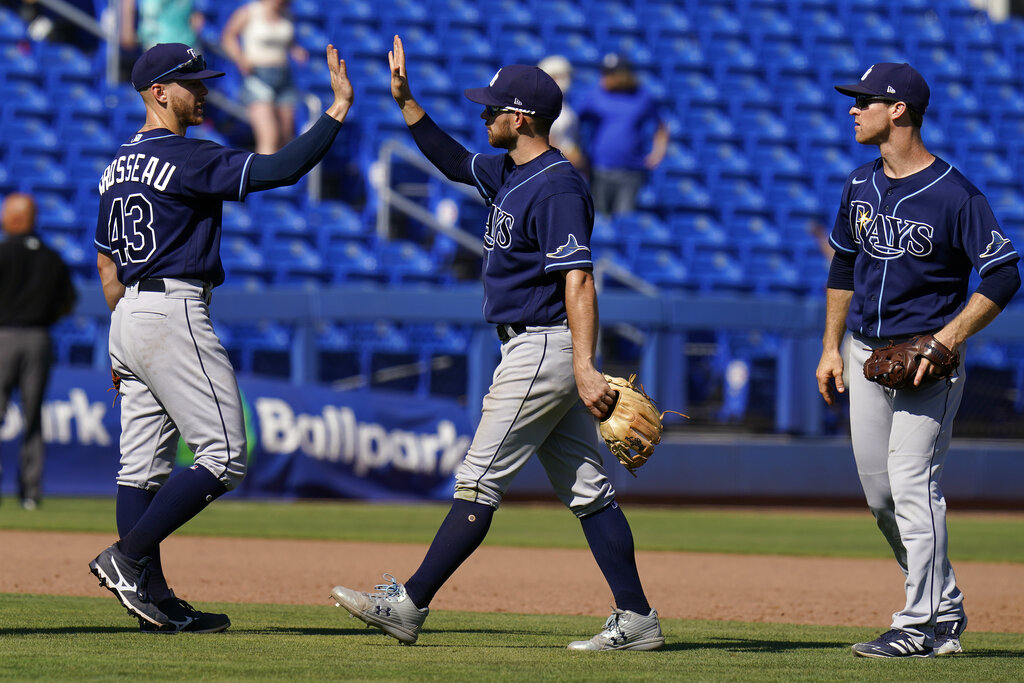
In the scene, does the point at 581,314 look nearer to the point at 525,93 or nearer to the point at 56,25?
the point at 525,93

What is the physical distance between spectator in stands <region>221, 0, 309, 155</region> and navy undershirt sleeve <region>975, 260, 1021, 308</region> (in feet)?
36.0

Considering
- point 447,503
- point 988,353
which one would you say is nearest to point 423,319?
point 447,503

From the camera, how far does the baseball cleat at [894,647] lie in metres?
4.61

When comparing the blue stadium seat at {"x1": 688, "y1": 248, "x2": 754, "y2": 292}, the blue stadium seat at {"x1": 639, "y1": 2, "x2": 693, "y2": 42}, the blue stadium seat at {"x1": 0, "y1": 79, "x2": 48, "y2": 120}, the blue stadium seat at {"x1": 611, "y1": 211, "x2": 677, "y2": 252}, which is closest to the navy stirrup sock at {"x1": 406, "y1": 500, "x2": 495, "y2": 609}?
the blue stadium seat at {"x1": 611, "y1": 211, "x2": 677, "y2": 252}

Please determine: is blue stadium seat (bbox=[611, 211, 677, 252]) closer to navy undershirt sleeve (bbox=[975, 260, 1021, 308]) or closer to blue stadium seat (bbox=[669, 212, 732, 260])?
blue stadium seat (bbox=[669, 212, 732, 260])

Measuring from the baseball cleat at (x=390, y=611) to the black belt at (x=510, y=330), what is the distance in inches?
34.3

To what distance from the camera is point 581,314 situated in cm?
443

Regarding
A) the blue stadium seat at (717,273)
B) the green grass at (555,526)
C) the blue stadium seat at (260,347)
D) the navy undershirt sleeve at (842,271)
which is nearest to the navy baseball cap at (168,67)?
the navy undershirt sleeve at (842,271)

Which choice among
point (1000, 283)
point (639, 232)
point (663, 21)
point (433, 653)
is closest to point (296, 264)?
point (639, 232)

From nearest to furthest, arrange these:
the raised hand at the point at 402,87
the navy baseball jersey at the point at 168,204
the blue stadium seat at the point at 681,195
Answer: the navy baseball jersey at the point at 168,204, the raised hand at the point at 402,87, the blue stadium seat at the point at 681,195

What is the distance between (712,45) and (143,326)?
1620 centimetres

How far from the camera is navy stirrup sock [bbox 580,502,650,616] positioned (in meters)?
4.67

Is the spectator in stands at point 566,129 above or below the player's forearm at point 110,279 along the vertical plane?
above

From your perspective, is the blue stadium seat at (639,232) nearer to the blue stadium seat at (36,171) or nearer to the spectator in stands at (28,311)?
the blue stadium seat at (36,171)
